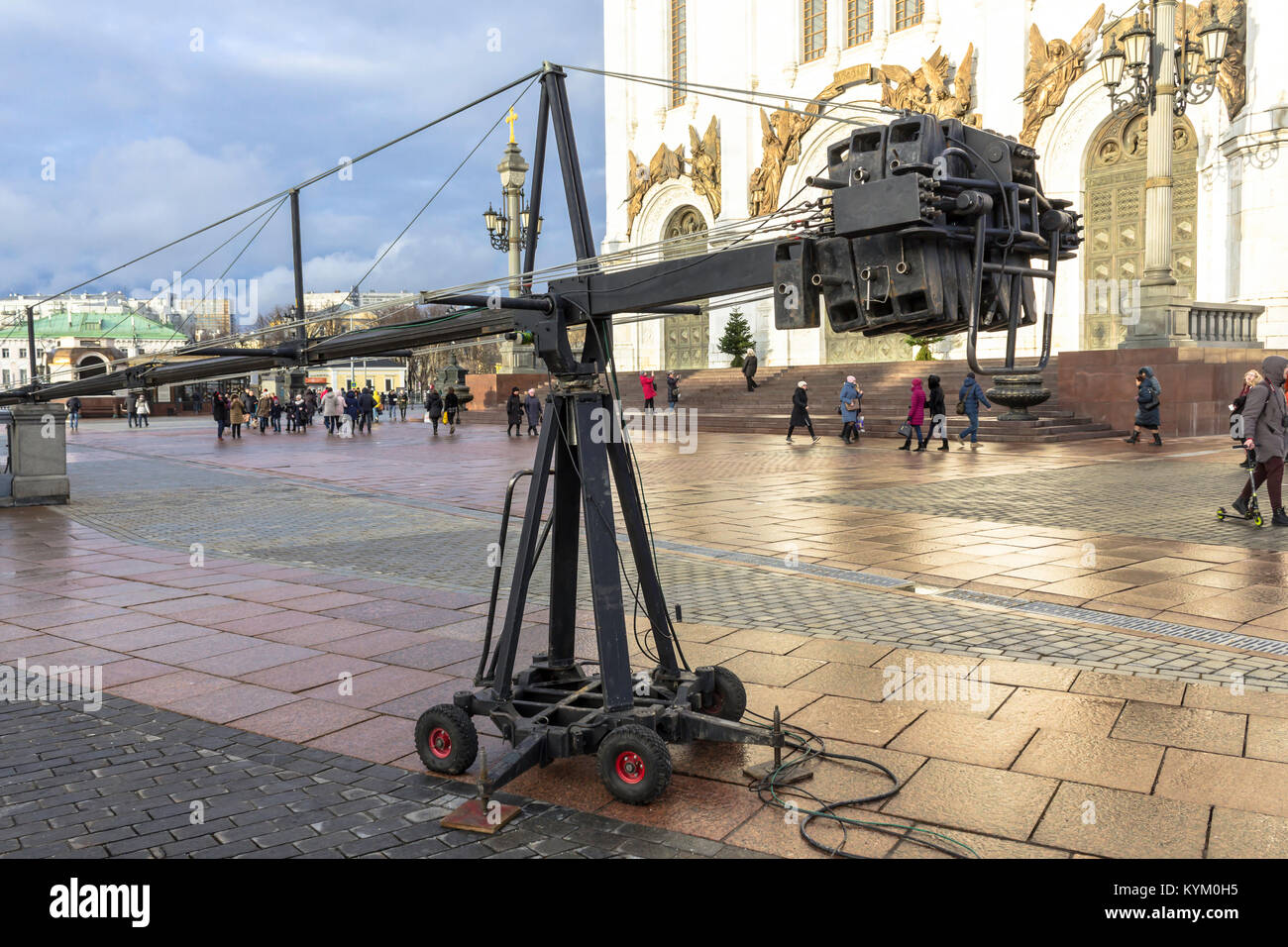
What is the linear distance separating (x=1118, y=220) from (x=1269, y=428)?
19.0 m

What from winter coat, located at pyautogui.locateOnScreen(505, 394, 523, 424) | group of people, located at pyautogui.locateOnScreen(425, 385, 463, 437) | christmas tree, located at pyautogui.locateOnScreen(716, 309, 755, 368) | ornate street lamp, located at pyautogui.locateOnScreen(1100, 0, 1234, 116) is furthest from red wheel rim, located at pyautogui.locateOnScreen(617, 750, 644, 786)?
christmas tree, located at pyautogui.locateOnScreen(716, 309, 755, 368)

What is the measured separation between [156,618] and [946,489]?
31.3 feet

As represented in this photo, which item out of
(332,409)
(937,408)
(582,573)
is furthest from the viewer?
(332,409)

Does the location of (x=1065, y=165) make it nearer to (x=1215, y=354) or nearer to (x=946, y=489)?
(x=1215, y=354)

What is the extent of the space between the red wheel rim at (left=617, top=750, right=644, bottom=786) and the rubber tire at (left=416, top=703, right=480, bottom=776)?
0.63 metres

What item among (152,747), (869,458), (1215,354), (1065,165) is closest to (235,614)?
(152,747)

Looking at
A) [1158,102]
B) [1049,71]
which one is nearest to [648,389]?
[1049,71]

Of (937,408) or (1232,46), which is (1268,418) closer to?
(937,408)

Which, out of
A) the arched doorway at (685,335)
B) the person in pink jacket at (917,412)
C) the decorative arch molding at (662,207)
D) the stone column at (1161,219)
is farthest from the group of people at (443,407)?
the stone column at (1161,219)

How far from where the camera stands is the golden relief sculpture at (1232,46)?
21.9 meters

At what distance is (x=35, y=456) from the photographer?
13.1 metres

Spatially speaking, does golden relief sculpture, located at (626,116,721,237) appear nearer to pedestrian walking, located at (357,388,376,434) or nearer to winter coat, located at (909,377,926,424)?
pedestrian walking, located at (357,388,376,434)
